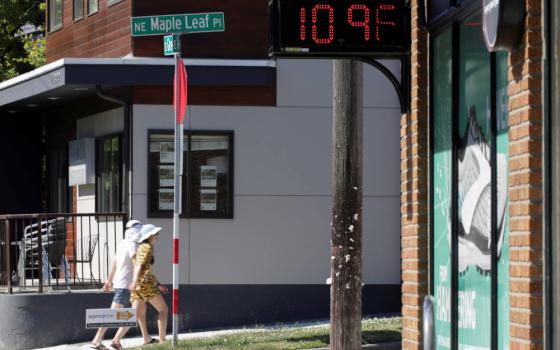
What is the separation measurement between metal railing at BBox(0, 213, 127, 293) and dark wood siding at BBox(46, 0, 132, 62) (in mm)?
2676

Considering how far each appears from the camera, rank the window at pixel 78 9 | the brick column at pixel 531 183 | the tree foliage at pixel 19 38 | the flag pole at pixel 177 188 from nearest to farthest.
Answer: the brick column at pixel 531 183, the flag pole at pixel 177 188, the window at pixel 78 9, the tree foliage at pixel 19 38

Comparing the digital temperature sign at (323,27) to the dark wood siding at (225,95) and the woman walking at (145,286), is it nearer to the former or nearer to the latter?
the woman walking at (145,286)

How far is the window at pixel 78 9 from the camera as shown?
20.9m

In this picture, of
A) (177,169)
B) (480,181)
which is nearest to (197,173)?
(177,169)

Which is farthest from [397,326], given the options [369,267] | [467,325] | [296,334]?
[467,325]

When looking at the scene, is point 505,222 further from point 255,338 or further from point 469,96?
point 255,338

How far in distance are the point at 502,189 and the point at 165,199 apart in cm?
1136

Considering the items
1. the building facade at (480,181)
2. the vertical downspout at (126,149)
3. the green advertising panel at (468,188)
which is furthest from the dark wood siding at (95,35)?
the green advertising panel at (468,188)


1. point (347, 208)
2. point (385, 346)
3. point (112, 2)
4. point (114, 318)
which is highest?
point (112, 2)

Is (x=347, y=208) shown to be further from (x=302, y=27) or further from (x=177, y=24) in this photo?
A: (x=177, y=24)

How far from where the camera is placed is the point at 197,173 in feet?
59.5

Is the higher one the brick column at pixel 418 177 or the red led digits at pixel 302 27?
the red led digits at pixel 302 27

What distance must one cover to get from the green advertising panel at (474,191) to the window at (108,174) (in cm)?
1166

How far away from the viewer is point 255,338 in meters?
14.9
